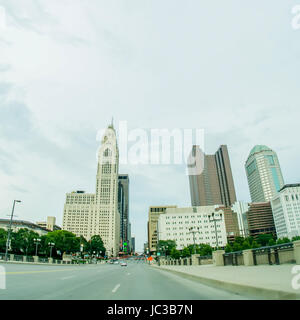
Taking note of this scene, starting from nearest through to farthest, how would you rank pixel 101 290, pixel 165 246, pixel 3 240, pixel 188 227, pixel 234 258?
pixel 101 290
pixel 234 258
pixel 3 240
pixel 165 246
pixel 188 227

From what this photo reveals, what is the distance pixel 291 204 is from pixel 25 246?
201 meters

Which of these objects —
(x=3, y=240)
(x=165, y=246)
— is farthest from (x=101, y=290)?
(x=165, y=246)

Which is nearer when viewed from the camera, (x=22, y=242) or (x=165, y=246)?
(x=22, y=242)

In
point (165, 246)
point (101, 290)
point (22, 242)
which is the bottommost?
point (101, 290)

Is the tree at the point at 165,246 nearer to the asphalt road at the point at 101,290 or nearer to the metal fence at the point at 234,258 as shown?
the metal fence at the point at 234,258

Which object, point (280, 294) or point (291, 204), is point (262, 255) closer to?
point (280, 294)

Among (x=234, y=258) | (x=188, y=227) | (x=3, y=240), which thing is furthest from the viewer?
(x=188, y=227)

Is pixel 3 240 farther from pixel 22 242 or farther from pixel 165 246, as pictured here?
pixel 165 246

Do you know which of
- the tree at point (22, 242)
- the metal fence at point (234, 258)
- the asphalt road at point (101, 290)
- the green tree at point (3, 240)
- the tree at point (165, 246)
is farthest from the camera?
the tree at point (165, 246)

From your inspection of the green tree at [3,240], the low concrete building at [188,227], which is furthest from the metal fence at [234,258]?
the low concrete building at [188,227]

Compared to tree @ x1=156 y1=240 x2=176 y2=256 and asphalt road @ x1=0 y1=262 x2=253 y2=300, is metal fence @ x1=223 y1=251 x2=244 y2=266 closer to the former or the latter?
asphalt road @ x1=0 y1=262 x2=253 y2=300
